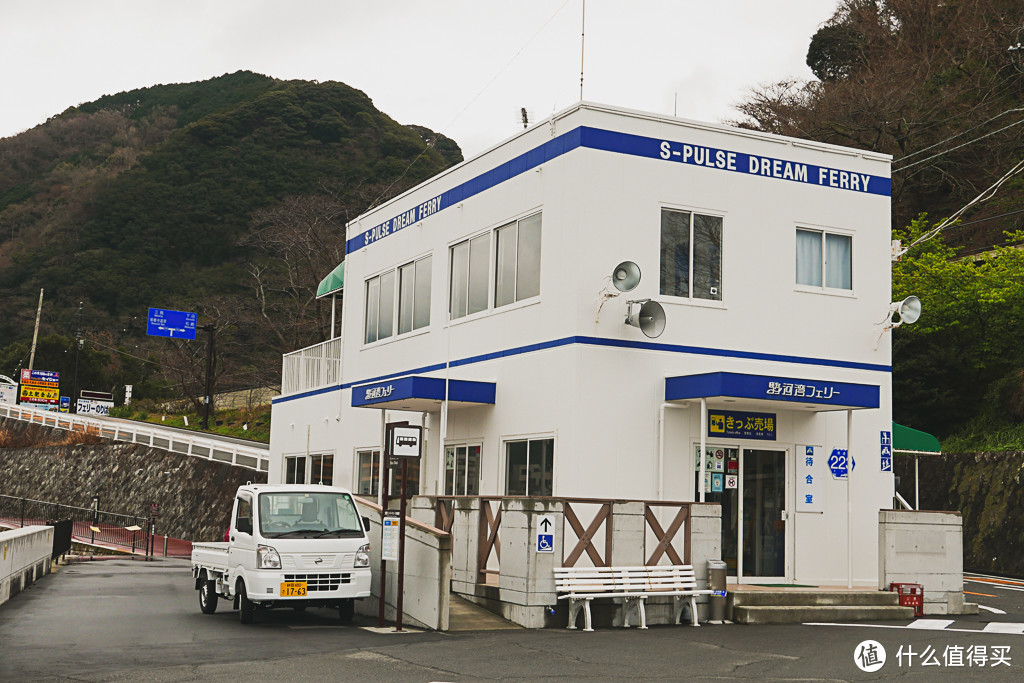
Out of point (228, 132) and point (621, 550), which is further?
point (228, 132)

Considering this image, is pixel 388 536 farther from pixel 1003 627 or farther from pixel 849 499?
pixel 1003 627

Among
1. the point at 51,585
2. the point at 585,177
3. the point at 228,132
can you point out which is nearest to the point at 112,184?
the point at 228,132

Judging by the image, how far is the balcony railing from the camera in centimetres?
2841

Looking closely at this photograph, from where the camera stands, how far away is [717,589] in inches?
624

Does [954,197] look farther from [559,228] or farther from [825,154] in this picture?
[559,228]

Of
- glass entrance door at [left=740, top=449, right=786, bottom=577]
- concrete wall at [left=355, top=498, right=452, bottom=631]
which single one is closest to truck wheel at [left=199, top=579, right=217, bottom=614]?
concrete wall at [left=355, top=498, right=452, bottom=631]

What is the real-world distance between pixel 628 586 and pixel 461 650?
3.39 metres

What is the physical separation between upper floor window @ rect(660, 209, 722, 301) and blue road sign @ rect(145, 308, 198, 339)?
37625mm

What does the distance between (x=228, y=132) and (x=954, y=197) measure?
79.7 metres

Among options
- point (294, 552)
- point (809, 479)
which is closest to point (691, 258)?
point (809, 479)

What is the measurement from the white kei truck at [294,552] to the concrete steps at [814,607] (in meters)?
5.54

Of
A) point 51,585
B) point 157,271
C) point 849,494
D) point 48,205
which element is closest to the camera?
A: point 849,494

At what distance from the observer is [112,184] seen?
10606cm

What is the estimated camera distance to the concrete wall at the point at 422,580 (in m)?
14.6
